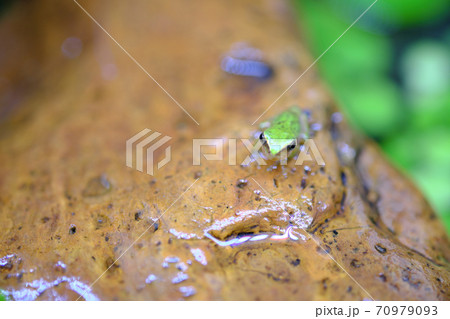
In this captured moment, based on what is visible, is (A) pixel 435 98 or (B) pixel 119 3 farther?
(A) pixel 435 98

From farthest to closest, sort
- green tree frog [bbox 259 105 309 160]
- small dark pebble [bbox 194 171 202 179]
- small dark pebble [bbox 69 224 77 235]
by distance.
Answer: green tree frog [bbox 259 105 309 160], small dark pebble [bbox 194 171 202 179], small dark pebble [bbox 69 224 77 235]

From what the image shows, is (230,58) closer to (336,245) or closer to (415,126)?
(336,245)

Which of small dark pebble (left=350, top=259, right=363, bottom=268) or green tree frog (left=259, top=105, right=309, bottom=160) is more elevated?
green tree frog (left=259, top=105, right=309, bottom=160)

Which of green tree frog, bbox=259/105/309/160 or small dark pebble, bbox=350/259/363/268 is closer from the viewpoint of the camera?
small dark pebble, bbox=350/259/363/268

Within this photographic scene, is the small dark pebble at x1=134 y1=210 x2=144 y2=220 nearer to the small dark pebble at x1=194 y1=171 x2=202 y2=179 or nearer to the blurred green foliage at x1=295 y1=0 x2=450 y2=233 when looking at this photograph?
the small dark pebble at x1=194 y1=171 x2=202 y2=179

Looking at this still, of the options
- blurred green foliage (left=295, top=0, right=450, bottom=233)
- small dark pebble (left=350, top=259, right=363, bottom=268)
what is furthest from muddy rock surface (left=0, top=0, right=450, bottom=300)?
blurred green foliage (left=295, top=0, right=450, bottom=233)

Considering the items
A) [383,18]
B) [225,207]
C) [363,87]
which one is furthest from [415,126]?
[225,207]

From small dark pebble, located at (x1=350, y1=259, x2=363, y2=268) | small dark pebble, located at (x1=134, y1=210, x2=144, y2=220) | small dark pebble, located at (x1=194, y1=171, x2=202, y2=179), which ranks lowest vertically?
small dark pebble, located at (x1=350, y1=259, x2=363, y2=268)

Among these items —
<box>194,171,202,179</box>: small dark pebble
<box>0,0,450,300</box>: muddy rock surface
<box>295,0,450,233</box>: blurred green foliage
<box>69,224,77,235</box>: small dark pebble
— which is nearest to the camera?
<box>0,0,450,300</box>: muddy rock surface
